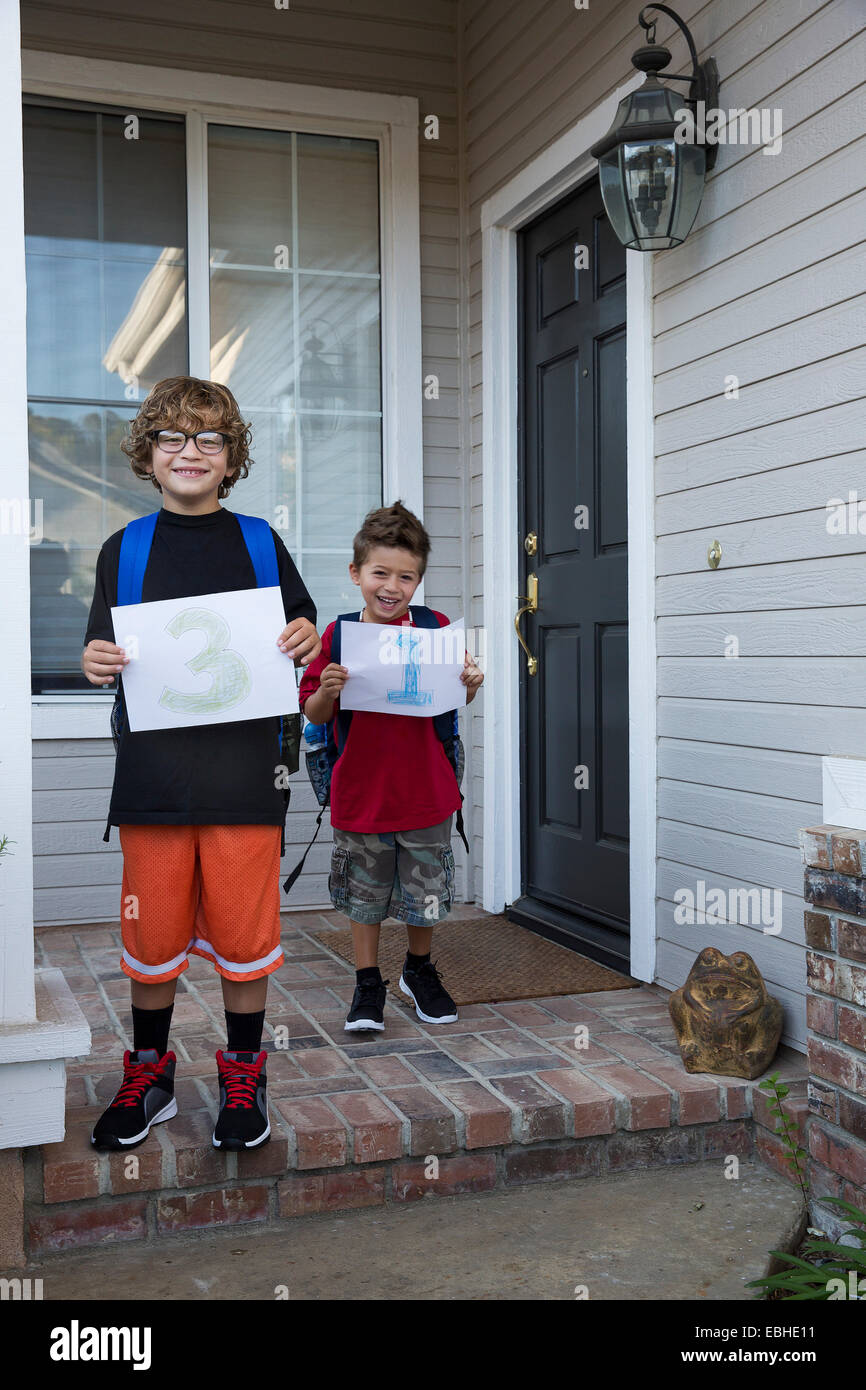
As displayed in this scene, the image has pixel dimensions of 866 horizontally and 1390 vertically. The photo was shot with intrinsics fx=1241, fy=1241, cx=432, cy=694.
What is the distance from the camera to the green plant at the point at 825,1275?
1.90 m

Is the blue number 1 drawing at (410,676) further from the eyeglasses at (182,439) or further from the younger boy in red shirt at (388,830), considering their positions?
the eyeglasses at (182,439)

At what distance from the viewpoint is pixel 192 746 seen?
2.22 m

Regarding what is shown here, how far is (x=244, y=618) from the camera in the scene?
2197 millimetres

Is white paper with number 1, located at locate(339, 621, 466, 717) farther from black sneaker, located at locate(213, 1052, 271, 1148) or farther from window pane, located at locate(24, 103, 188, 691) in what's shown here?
window pane, located at locate(24, 103, 188, 691)

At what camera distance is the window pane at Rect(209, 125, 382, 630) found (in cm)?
422

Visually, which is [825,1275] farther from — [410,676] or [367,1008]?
[410,676]

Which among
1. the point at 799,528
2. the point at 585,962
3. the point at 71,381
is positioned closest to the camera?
the point at 799,528

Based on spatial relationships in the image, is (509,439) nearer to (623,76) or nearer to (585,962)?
(623,76)

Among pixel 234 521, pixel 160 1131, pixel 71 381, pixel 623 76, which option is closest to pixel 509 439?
pixel 623 76

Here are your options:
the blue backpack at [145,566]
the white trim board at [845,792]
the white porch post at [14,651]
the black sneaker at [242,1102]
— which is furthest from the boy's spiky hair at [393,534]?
the black sneaker at [242,1102]

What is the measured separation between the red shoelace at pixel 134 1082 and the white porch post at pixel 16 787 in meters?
0.16

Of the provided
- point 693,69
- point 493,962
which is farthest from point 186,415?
point 493,962

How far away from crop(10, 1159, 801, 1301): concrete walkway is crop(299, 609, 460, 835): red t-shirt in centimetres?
86

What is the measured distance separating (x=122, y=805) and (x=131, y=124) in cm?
285
